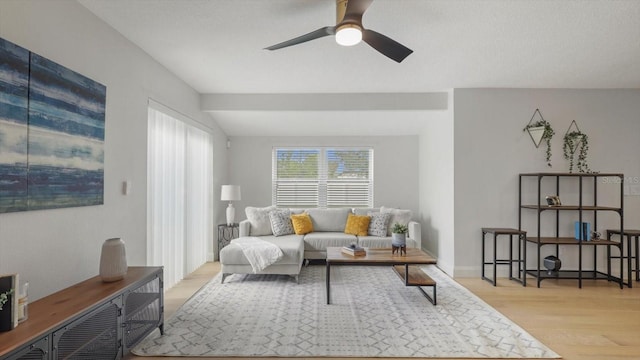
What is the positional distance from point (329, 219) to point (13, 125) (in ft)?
14.4

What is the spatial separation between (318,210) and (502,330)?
11.2ft

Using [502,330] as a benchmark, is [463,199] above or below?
above

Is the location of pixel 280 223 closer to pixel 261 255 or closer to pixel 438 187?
pixel 261 255

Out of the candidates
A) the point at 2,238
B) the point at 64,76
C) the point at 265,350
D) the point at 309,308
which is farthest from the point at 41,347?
the point at 309,308

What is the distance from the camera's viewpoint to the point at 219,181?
570 cm

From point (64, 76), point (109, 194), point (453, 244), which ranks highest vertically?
point (64, 76)

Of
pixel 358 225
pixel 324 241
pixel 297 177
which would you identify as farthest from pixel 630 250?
pixel 297 177

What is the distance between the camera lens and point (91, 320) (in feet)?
6.30

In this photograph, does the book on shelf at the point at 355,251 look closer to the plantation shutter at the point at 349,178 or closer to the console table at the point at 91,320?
the console table at the point at 91,320

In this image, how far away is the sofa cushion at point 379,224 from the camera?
5.28 meters

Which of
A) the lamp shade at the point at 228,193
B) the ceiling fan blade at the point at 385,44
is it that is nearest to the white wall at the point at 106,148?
the lamp shade at the point at 228,193

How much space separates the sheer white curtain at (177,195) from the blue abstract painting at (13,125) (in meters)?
1.60

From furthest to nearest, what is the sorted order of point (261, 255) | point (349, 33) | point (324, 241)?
point (324, 241), point (261, 255), point (349, 33)

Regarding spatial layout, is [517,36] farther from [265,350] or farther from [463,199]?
[265,350]
